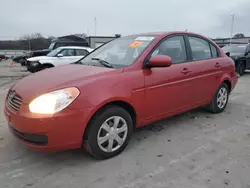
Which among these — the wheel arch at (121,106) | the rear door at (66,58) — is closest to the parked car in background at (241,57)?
the rear door at (66,58)

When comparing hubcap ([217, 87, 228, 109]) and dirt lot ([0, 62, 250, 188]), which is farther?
hubcap ([217, 87, 228, 109])

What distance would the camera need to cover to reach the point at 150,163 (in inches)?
113

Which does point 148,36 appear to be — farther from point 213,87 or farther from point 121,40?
point 213,87

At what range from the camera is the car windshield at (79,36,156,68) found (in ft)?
11.1

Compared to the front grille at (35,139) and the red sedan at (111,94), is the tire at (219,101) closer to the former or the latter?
the red sedan at (111,94)

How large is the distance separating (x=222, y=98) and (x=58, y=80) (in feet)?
11.3

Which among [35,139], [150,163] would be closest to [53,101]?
[35,139]

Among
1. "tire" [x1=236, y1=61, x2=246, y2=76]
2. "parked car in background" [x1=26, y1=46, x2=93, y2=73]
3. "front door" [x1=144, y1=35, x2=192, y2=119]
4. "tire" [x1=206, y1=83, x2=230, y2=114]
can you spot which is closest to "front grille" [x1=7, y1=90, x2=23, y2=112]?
"front door" [x1=144, y1=35, x2=192, y2=119]

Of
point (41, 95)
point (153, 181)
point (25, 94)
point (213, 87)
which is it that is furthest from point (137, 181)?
point (213, 87)

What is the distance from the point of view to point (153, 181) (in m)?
2.50

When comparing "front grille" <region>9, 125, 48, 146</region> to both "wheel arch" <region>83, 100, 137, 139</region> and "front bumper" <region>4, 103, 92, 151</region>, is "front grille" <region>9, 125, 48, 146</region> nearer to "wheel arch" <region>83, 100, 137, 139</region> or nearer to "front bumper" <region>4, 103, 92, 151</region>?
"front bumper" <region>4, 103, 92, 151</region>

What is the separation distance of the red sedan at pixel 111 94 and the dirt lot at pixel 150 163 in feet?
0.92

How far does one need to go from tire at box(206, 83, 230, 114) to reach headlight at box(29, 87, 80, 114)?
3.06 m

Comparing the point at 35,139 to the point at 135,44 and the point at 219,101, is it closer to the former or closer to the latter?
the point at 135,44
